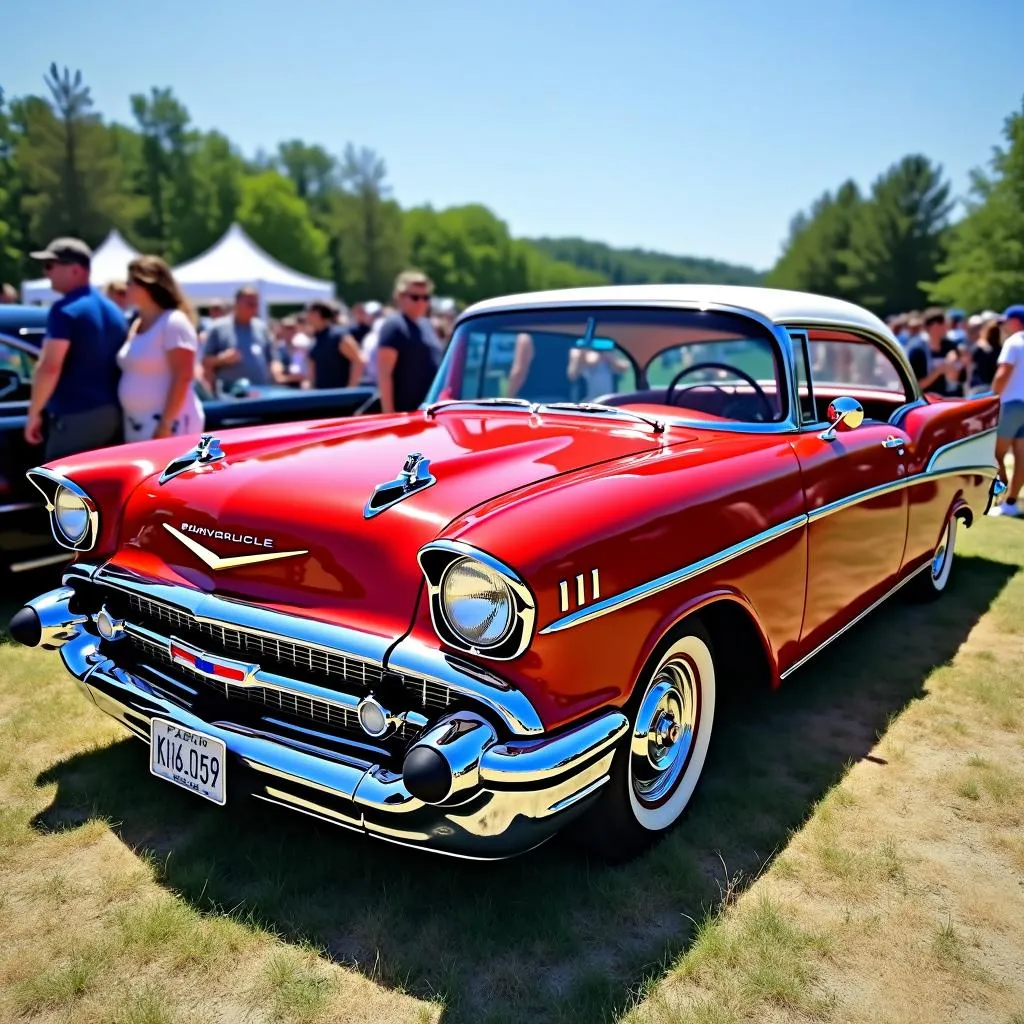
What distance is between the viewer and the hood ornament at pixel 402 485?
7.95 feet

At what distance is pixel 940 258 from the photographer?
63.1 metres

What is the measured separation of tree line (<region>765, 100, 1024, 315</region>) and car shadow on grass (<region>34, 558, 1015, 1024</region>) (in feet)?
123

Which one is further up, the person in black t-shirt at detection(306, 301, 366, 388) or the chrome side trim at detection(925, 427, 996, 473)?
the person in black t-shirt at detection(306, 301, 366, 388)

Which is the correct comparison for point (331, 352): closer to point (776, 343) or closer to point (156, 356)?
point (156, 356)

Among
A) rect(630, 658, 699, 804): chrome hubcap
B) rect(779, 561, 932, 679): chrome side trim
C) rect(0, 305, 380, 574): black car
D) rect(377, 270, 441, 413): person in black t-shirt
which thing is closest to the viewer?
rect(630, 658, 699, 804): chrome hubcap

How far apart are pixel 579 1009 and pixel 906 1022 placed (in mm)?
753

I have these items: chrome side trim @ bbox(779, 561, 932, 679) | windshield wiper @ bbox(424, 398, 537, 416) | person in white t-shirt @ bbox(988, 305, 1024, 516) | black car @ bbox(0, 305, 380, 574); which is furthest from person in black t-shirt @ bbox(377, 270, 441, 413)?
person in white t-shirt @ bbox(988, 305, 1024, 516)

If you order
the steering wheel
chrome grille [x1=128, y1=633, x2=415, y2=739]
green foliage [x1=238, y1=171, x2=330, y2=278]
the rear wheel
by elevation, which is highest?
green foliage [x1=238, y1=171, x2=330, y2=278]

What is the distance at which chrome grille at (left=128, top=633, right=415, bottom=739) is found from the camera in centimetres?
229

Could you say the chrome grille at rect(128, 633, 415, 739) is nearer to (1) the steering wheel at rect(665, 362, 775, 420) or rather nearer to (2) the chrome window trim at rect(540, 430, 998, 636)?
(2) the chrome window trim at rect(540, 430, 998, 636)

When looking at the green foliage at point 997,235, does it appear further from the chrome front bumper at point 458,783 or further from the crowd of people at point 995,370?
the chrome front bumper at point 458,783

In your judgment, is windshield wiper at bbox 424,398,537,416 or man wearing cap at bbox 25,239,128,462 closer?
windshield wiper at bbox 424,398,537,416

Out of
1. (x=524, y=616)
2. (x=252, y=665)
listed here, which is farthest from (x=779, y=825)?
(x=252, y=665)

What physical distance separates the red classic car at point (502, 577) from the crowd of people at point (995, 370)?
3.69 m
